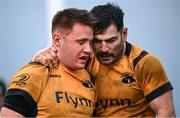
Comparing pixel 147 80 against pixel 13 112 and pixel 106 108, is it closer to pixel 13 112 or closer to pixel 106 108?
pixel 106 108

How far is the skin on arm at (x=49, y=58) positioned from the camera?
9.24 feet

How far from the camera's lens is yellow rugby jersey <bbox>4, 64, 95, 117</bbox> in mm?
2631

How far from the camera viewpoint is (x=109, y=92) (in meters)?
3.04

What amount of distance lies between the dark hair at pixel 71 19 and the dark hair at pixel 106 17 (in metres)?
0.11

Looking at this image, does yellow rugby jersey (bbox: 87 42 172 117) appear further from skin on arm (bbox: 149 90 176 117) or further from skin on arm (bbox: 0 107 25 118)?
skin on arm (bbox: 0 107 25 118)

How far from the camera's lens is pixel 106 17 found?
303 centimetres

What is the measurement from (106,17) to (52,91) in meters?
0.62

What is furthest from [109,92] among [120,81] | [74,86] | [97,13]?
[97,13]

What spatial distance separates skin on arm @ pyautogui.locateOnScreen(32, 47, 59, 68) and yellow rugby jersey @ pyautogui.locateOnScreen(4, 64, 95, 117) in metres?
0.04

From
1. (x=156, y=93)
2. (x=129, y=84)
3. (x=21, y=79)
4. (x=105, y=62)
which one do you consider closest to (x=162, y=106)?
(x=156, y=93)

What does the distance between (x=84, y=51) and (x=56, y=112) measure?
1.27 ft

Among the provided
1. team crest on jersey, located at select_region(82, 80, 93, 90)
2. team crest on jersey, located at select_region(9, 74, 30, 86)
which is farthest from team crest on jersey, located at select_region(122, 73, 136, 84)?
team crest on jersey, located at select_region(9, 74, 30, 86)

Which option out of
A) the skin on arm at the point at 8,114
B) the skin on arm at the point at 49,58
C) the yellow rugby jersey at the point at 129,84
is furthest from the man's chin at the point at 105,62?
the skin on arm at the point at 8,114

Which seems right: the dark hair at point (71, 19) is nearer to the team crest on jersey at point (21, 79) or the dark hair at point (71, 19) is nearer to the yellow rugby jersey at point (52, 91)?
the yellow rugby jersey at point (52, 91)
